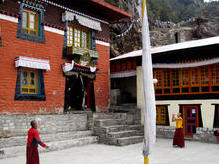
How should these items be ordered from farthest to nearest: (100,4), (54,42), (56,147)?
(100,4) < (54,42) < (56,147)

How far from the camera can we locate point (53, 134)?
11.7m

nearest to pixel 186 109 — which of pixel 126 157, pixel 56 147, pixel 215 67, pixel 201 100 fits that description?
pixel 201 100

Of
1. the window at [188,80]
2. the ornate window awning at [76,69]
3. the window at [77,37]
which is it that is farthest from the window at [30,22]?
the window at [188,80]

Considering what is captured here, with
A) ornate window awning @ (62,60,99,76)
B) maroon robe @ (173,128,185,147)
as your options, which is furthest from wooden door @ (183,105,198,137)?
ornate window awning @ (62,60,99,76)

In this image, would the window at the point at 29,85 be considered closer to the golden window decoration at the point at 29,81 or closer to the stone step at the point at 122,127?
the golden window decoration at the point at 29,81

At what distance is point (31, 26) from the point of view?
12680 millimetres

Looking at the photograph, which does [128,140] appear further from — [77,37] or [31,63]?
[77,37]

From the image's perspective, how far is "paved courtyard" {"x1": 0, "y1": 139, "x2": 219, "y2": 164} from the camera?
348 inches

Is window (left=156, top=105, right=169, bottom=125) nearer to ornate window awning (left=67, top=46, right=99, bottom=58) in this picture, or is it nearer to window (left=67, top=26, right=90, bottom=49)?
ornate window awning (left=67, top=46, right=99, bottom=58)

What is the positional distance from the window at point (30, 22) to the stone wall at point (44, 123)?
159 inches

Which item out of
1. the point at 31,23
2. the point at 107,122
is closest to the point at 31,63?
the point at 31,23

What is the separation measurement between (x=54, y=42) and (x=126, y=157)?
6993 millimetres

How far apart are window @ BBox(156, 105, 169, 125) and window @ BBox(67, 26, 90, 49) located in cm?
546

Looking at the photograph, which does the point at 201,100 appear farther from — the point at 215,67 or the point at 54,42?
the point at 54,42
